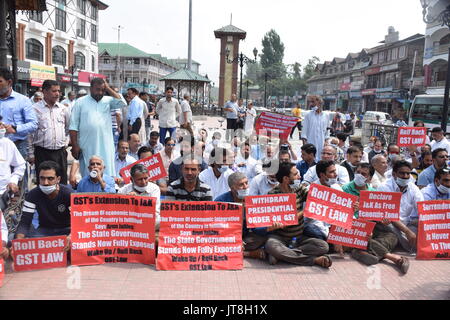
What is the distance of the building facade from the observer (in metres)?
32.9

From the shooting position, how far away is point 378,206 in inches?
188

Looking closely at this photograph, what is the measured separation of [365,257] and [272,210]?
121cm

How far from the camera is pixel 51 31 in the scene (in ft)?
124

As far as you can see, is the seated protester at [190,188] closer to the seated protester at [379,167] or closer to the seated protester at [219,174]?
the seated protester at [219,174]

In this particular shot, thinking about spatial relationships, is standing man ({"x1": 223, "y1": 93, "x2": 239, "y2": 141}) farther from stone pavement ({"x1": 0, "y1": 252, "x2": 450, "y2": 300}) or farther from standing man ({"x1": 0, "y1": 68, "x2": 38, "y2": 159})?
stone pavement ({"x1": 0, "y1": 252, "x2": 450, "y2": 300})

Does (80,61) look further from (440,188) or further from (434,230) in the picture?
(434,230)

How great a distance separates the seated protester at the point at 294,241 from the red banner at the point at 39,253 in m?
2.23

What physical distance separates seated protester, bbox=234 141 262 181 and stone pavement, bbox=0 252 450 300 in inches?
102

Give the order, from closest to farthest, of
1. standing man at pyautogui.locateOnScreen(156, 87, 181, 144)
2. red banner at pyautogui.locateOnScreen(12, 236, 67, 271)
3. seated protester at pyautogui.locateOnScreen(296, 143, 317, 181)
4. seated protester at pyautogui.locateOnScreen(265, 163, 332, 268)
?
red banner at pyautogui.locateOnScreen(12, 236, 67, 271), seated protester at pyautogui.locateOnScreen(265, 163, 332, 268), seated protester at pyautogui.locateOnScreen(296, 143, 317, 181), standing man at pyautogui.locateOnScreen(156, 87, 181, 144)

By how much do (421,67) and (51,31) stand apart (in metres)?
39.7

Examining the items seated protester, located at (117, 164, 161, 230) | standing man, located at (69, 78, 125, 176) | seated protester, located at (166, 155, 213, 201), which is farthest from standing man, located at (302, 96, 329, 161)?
seated protester, located at (117, 164, 161, 230)

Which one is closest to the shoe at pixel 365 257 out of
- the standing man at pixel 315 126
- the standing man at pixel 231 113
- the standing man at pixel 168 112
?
the standing man at pixel 315 126

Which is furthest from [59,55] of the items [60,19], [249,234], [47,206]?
[249,234]

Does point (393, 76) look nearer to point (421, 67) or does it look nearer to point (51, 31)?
point (421, 67)
